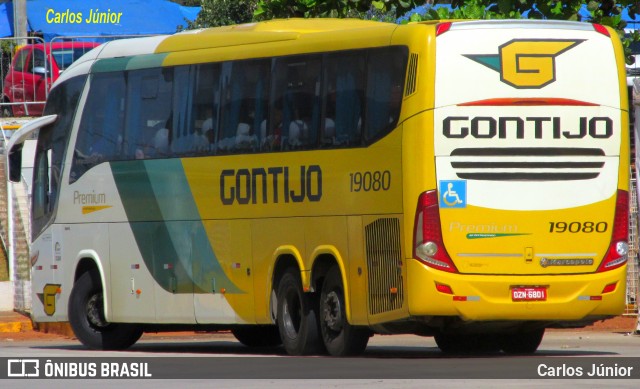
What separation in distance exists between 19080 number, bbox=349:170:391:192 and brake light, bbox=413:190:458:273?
58 cm

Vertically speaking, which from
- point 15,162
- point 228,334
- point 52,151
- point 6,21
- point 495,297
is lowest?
point 228,334

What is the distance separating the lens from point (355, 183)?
50.9 feet

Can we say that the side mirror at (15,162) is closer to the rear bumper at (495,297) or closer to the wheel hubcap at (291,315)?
the wheel hubcap at (291,315)

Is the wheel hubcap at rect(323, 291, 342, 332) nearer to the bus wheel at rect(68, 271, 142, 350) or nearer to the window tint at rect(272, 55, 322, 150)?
the window tint at rect(272, 55, 322, 150)

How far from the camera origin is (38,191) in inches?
805

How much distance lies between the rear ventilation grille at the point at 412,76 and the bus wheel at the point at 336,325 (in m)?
2.20

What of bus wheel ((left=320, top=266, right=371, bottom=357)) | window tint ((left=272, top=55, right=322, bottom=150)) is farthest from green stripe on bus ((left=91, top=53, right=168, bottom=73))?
bus wheel ((left=320, top=266, right=371, bottom=357))

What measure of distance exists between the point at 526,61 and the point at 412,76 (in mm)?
1132

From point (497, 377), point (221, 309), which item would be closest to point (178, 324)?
point (221, 309)

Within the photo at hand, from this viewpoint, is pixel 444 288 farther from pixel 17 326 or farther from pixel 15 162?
pixel 17 326

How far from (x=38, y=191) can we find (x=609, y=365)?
9280 millimetres

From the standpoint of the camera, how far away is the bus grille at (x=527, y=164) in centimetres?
1467

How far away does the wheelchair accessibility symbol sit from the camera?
1458 centimetres

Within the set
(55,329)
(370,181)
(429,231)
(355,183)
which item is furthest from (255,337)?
(429,231)
